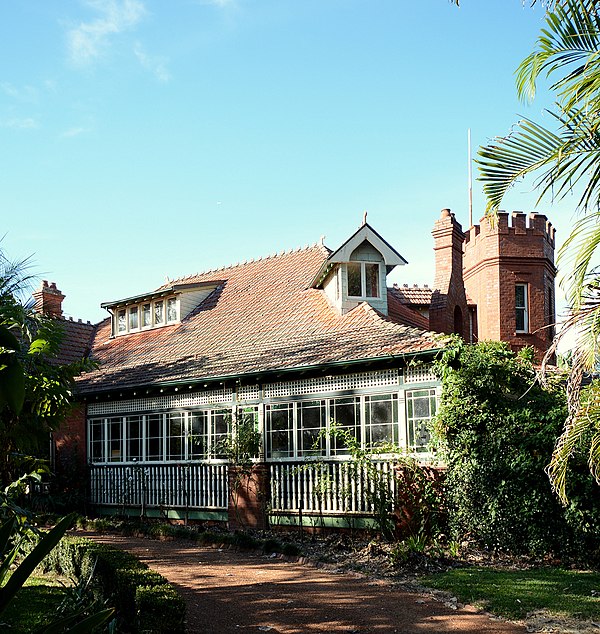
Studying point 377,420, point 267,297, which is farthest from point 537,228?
point 377,420

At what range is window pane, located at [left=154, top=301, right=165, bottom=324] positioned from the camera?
85.4 ft

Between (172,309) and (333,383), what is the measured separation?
417 inches

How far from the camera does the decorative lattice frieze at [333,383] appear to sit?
15745 mm

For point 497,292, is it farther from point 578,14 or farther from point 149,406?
point 578,14

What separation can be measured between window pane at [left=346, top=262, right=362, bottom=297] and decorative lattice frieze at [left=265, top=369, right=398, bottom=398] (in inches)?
156

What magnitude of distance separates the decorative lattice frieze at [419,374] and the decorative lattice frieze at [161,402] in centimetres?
489

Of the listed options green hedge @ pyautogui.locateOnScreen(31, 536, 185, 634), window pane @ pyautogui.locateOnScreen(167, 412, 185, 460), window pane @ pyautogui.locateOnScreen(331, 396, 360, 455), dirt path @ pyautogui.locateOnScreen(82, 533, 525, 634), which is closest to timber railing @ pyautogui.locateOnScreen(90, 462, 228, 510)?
window pane @ pyautogui.locateOnScreen(167, 412, 185, 460)

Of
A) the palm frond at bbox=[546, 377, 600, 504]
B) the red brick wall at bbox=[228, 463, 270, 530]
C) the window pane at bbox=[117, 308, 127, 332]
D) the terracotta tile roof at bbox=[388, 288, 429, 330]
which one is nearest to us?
the palm frond at bbox=[546, 377, 600, 504]

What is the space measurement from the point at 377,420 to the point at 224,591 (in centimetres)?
627

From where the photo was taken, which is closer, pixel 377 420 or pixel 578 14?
pixel 578 14

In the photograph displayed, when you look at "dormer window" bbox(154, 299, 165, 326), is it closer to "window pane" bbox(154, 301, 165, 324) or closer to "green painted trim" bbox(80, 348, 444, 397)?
"window pane" bbox(154, 301, 165, 324)

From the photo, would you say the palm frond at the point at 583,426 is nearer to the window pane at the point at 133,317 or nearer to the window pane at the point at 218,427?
the window pane at the point at 218,427

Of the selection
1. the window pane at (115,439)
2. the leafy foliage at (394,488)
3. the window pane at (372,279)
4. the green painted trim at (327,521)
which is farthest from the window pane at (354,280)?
the window pane at (115,439)

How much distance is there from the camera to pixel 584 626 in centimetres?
799
